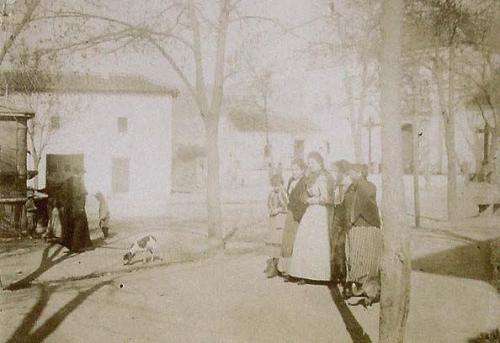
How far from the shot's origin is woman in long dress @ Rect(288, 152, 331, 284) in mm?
6805

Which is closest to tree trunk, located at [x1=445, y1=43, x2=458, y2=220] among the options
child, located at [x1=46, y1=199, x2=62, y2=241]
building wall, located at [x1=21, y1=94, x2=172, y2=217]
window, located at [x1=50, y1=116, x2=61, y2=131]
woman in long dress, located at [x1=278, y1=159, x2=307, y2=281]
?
woman in long dress, located at [x1=278, y1=159, x2=307, y2=281]

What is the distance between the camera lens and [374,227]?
257 inches

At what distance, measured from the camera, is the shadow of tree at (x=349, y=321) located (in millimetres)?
4969

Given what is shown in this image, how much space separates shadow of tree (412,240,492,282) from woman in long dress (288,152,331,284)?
2.45m

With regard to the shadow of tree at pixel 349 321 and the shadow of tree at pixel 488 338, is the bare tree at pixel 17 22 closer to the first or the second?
the shadow of tree at pixel 349 321

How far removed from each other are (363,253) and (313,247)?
753 millimetres

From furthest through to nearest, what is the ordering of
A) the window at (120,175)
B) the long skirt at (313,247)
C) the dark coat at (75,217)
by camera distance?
the window at (120,175)
the dark coat at (75,217)
the long skirt at (313,247)

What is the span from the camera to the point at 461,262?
872cm

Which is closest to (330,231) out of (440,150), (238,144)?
(440,150)

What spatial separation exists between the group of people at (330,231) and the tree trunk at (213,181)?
134 inches

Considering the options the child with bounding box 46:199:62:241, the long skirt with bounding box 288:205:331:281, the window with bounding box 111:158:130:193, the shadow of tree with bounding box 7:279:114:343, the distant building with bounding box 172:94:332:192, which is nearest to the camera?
the shadow of tree with bounding box 7:279:114:343

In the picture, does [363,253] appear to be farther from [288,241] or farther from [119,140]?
[119,140]

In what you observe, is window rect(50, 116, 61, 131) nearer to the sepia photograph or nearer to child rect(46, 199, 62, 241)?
the sepia photograph

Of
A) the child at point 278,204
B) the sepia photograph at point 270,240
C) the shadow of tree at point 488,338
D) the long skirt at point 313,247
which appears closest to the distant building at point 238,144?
the sepia photograph at point 270,240
